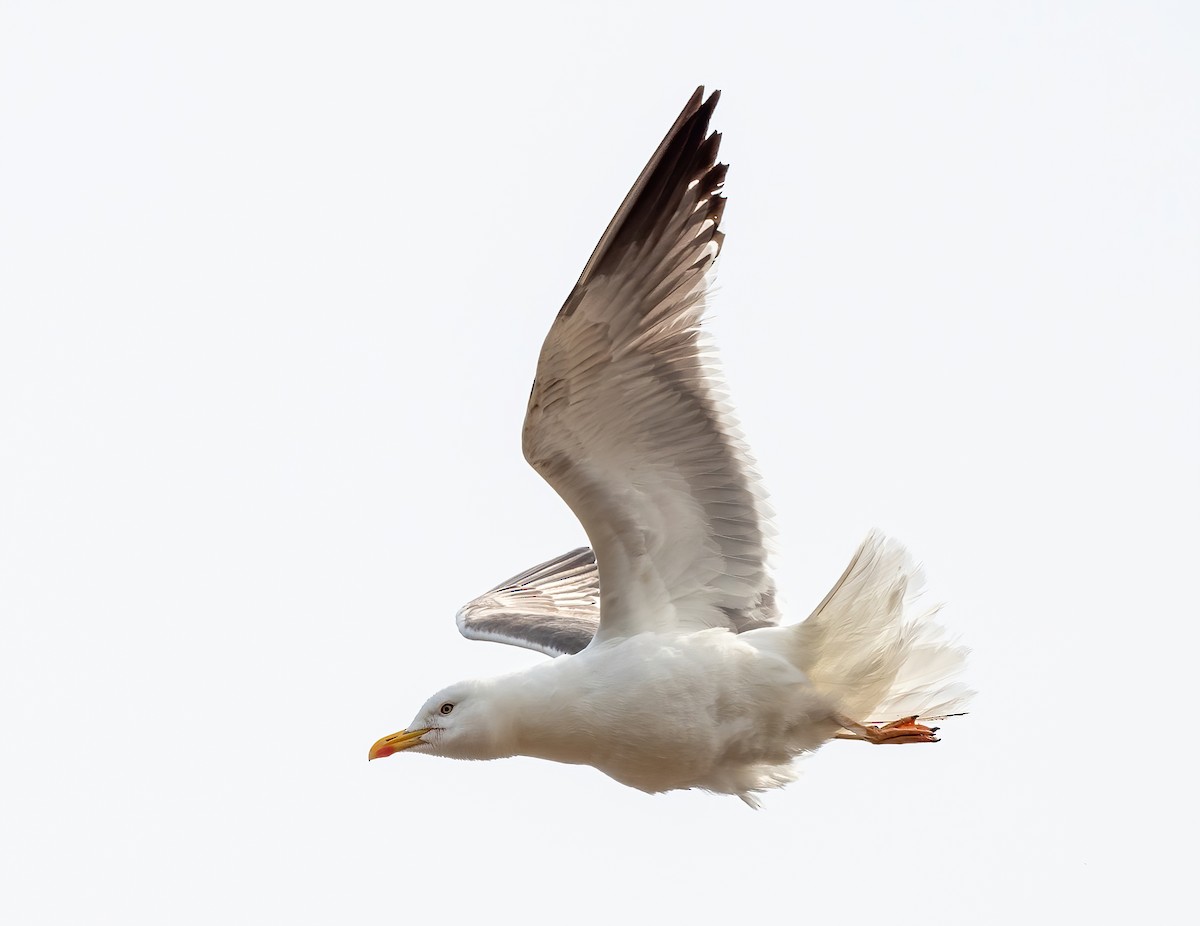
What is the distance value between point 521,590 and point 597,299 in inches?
149

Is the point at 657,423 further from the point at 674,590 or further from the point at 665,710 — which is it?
the point at 665,710

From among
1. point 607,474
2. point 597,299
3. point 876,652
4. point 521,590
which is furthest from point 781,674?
point 521,590

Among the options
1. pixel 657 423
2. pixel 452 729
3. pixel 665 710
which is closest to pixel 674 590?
pixel 665 710

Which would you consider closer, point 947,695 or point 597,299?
point 597,299

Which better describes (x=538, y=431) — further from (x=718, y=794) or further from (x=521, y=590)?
(x=521, y=590)

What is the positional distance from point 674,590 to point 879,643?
89cm

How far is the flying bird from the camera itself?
7.34 meters

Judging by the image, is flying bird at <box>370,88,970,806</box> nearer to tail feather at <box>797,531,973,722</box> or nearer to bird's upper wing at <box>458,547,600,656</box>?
tail feather at <box>797,531,973,722</box>

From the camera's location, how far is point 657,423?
758 cm

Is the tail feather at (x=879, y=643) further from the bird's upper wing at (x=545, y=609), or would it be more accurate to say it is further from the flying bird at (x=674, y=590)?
the bird's upper wing at (x=545, y=609)

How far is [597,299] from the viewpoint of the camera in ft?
23.8

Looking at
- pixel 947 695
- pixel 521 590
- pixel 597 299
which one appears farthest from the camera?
pixel 521 590

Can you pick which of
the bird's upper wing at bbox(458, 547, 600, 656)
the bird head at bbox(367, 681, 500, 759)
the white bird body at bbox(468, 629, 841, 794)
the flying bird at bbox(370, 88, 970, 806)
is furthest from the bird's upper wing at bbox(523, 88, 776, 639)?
the bird's upper wing at bbox(458, 547, 600, 656)

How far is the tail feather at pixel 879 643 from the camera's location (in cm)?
752
